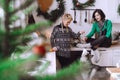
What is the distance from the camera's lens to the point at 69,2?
618cm

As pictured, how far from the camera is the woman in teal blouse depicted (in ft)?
18.8

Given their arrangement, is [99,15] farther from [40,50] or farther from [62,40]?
[40,50]

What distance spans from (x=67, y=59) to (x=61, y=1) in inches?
61.3

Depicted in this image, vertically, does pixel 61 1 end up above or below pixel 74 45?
above

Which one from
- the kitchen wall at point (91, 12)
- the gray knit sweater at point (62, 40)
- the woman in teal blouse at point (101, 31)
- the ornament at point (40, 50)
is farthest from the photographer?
the kitchen wall at point (91, 12)

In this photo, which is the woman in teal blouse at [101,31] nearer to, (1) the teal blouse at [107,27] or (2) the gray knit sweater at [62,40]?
(1) the teal blouse at [107,27]

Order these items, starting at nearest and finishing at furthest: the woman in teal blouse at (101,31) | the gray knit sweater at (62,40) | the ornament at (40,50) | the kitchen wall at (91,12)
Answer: the ornament at (40,50), the gray knit sweater at (62,40), the woman in teal blouse at (101,31), the kitchen wall at (91,12)

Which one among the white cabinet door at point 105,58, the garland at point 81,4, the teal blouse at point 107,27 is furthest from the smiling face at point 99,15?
the white cabinet door at point 105,58

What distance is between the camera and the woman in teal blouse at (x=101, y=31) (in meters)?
5.73

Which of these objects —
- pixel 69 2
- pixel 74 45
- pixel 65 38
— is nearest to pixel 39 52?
pixel 65 38

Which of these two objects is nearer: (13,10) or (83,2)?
(13,10)

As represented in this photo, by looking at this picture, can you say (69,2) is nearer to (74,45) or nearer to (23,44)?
(74,45)

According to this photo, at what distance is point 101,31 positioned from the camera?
5812 mm

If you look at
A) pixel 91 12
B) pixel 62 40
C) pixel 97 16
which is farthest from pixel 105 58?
pixel 62 40
